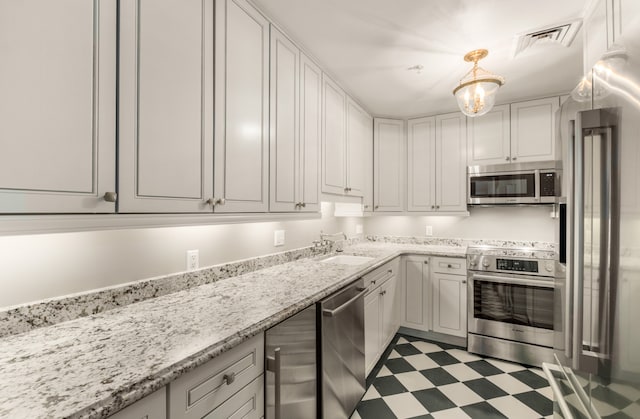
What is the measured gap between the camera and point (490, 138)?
120 inches

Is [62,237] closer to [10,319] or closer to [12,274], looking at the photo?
[12,274]

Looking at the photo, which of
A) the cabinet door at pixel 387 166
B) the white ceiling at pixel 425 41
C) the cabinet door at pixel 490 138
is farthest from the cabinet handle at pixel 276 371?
the cabinet door at pixel 490 138

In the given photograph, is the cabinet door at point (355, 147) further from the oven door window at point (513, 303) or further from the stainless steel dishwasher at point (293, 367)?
the stainless steel dishwasher at point (293, 367)

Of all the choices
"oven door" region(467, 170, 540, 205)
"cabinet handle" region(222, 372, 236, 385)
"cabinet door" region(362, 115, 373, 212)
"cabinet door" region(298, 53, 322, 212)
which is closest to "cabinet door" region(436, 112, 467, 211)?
"oven door" region(467, 170, 540, 205)

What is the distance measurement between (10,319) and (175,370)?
627mm

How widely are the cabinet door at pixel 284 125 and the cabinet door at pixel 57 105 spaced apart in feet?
2.85

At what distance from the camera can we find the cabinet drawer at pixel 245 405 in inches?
36.3

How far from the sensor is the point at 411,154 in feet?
11.2

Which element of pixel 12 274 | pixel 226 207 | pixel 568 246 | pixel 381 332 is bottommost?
pixel 381 332

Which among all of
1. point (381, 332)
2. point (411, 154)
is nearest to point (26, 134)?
point (381, 332)

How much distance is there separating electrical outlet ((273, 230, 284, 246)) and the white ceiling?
132 cm

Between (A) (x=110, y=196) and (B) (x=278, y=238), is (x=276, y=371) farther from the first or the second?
(B) (x=278, y=238)

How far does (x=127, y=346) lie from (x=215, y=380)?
0.28m

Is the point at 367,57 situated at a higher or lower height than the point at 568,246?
higher
